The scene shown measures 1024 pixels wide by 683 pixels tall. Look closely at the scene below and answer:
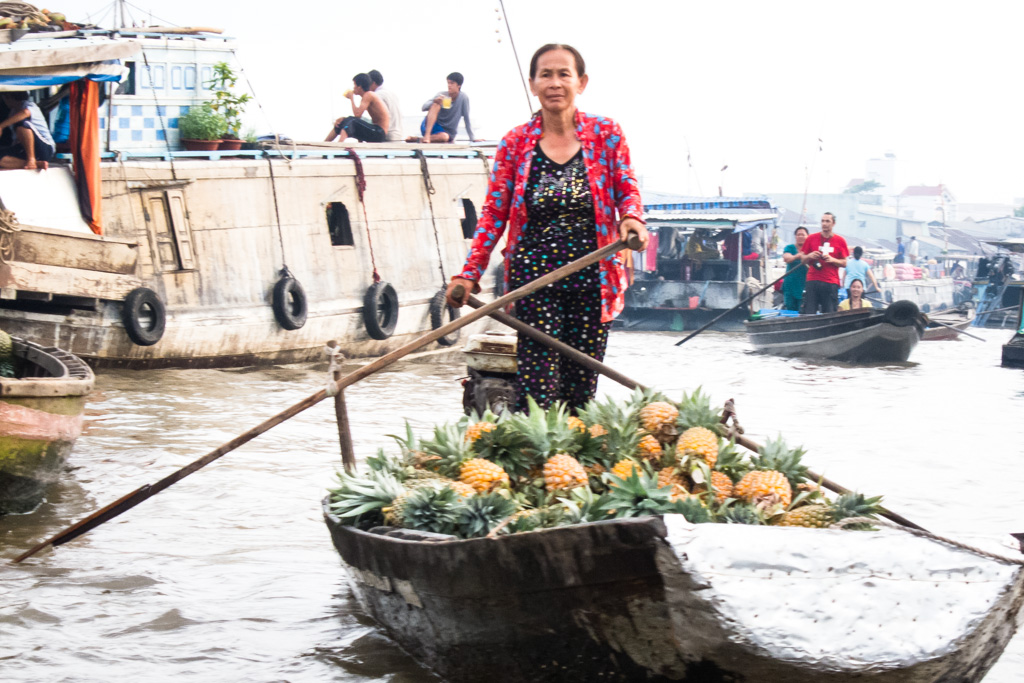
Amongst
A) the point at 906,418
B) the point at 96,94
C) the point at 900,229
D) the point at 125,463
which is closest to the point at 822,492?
the point at 125,463

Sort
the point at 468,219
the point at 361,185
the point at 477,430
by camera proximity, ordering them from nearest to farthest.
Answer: the point at 477,430
the point at 361,185
the point at 468,219

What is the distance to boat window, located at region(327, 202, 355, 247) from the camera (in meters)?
13.6

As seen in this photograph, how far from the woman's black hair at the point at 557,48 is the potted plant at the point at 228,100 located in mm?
8894

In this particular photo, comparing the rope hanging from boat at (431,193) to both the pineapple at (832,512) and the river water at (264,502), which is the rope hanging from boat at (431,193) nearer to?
the river water at (264,502)

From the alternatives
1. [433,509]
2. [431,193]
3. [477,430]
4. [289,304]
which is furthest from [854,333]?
[433,509]

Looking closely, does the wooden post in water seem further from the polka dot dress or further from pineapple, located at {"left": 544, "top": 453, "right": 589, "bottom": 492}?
pineapple, located at {"left": 544, "top": 453, "right": 589, "bottom": 492}

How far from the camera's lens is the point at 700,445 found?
3414 mm

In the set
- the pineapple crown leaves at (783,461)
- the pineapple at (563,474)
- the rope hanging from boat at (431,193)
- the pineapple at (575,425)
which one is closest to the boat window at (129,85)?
the rope hanging from boat at (431,193)

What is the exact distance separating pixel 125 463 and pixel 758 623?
204 inches

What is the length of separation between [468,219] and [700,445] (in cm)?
1331

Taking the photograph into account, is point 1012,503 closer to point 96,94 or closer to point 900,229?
point 96,94

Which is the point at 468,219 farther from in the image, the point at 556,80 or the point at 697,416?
the point at 697,416

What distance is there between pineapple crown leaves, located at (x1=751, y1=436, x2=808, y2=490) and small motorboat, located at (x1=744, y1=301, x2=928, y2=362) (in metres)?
11.2

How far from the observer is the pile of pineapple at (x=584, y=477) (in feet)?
9.55
